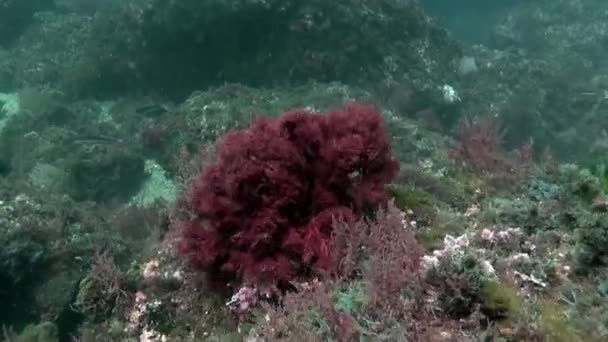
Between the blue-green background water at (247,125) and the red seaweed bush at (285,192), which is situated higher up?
the red seaweed bush at (285,192)

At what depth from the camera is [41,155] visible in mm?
13984

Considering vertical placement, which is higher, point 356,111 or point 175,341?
point 356,111

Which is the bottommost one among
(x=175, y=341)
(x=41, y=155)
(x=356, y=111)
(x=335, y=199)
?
(x=41, y=155)

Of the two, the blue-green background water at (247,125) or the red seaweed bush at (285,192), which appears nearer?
the red seaweed bush at (285,192)

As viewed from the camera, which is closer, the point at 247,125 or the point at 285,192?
the point at 285,192

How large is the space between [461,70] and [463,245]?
638 inches

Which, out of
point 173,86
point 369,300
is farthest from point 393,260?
point 173,86

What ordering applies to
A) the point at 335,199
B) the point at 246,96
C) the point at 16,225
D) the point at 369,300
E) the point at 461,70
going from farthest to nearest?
1. the point at 461,70
2. the point at 246,96
3. the point at 16,225
4. the point at 335,199
5. the point at 369,300

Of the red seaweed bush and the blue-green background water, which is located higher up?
the red seaweed bush

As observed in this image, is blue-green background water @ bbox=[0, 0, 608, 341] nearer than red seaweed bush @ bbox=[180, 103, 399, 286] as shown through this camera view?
No

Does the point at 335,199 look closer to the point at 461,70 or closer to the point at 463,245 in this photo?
the point at 463,245

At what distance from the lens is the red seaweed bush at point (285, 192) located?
13.8 feet

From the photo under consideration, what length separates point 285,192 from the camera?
4.27m

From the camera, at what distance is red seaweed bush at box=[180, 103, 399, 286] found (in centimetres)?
422
